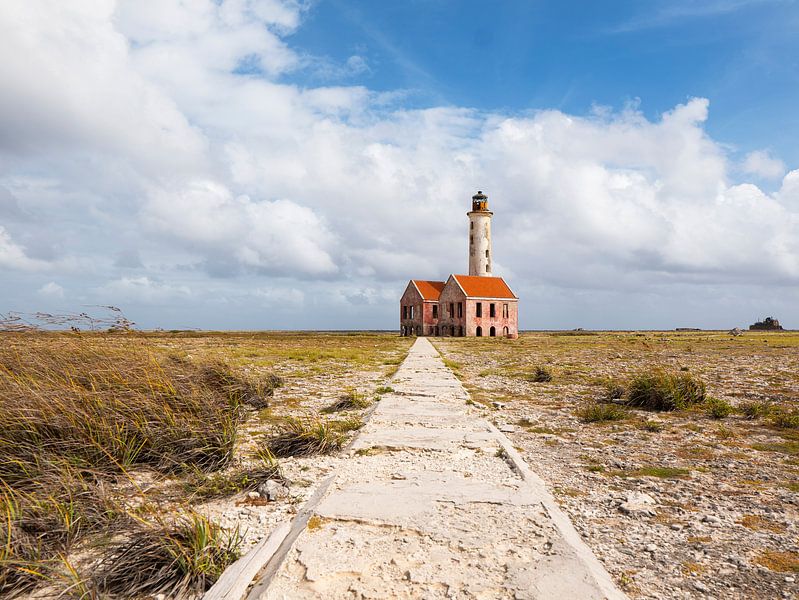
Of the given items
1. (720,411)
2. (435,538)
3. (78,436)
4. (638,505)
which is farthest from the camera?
(720,411)

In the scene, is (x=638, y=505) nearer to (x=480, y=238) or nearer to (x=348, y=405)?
(x=348, y=405)

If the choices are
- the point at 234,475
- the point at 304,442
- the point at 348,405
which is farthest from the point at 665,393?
the point at 234,475

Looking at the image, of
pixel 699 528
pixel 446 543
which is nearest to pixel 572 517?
pixel 699 528

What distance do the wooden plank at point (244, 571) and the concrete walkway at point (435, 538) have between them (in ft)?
0.25

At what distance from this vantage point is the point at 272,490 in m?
4.31

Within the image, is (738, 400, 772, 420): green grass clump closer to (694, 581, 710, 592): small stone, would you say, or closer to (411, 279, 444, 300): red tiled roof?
(694, 581, 710, 592): small stone

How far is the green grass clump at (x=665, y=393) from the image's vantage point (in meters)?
9.05

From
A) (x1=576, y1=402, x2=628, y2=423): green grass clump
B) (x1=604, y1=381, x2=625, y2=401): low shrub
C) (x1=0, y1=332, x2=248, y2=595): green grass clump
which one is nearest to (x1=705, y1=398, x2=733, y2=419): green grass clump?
(x1=576, y1=402, x2=628, y2=423): green grass clump

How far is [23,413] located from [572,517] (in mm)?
5047

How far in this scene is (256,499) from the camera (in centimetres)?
426

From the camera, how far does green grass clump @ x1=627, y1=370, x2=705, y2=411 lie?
9.05 metres

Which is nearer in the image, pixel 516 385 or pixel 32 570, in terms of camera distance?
pixel 32 570

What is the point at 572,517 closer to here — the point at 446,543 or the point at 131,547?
the point at 446,543

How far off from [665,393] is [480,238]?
47.0 m
